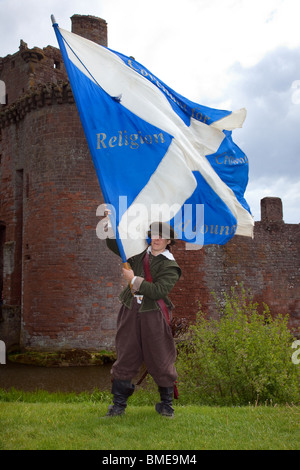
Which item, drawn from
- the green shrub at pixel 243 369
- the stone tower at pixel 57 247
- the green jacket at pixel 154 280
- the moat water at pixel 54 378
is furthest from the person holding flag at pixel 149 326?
the stone tower at pixel 57 247

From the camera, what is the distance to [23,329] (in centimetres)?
1486

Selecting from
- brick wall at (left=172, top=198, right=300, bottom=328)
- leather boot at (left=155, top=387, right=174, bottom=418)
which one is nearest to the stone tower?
brick wall at (left=172, top=198, right=300, bottom=328)

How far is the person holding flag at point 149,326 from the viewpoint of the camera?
459 cm

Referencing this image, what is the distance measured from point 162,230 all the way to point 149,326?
96 centimetres

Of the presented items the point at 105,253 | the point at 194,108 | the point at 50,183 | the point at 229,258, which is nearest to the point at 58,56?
the point at 50,183

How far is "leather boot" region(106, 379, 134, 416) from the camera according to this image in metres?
4.71

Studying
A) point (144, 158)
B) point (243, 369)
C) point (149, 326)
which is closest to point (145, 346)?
point (149, 326)

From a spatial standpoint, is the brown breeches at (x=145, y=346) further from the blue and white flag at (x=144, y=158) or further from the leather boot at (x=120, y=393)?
the blue and white flag at (x=144, y=158)

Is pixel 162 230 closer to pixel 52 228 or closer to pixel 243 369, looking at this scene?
pixel 243 369

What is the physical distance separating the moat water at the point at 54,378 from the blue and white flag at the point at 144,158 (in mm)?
7225

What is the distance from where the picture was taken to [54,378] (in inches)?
482

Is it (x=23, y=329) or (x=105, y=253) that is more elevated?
(x=105, y=253)
